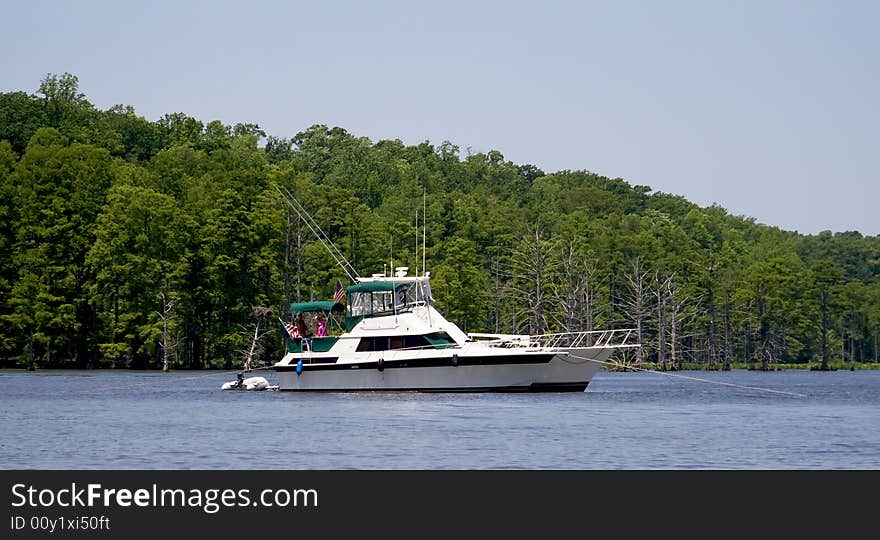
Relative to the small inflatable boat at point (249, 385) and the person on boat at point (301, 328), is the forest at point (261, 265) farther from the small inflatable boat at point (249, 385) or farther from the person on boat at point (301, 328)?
the person on boat at point (301, 328)

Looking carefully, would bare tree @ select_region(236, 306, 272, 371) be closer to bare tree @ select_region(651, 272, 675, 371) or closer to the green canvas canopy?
bare tree @ select_region(651, 272, 675, 371)

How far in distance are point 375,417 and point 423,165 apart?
5026 inches

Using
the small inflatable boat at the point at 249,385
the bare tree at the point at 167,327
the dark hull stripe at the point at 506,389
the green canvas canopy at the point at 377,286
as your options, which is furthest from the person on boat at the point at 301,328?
the bare tree at the point at 167,327

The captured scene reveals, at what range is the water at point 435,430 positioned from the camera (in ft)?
126

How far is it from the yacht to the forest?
933 inches

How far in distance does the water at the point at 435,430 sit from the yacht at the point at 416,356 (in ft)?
3.35

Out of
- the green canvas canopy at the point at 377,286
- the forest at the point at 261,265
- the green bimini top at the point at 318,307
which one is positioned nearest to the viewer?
the green canvas canopy at the point at 377,286

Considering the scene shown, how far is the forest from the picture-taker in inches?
4284

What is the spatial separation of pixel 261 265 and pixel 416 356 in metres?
50.7

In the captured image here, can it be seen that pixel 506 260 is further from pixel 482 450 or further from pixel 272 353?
pixel 482 450

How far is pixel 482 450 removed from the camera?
133 ft
